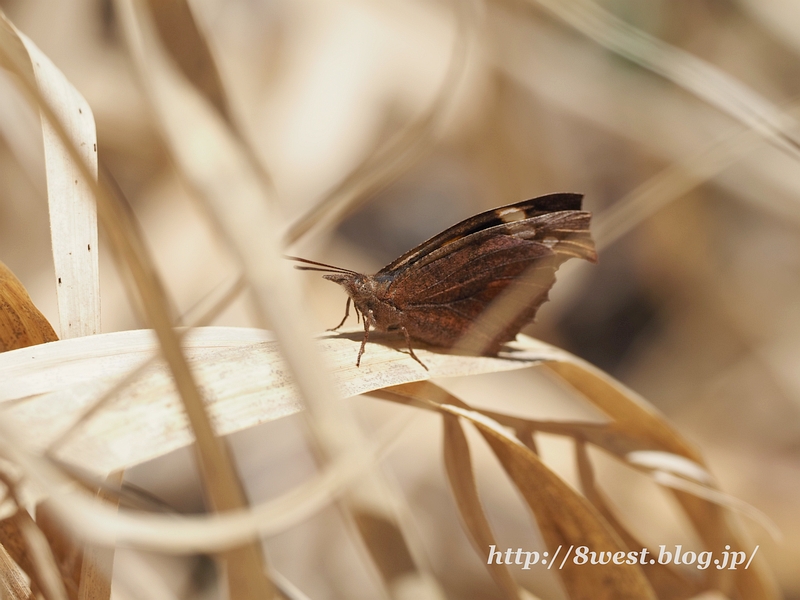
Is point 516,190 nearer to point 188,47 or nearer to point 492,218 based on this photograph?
point 492,218

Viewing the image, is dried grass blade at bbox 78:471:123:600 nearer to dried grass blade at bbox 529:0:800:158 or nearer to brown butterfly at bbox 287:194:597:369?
brown butterfly at bbox 287:194:597:369

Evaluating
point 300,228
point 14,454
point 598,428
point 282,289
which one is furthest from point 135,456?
point 598,428

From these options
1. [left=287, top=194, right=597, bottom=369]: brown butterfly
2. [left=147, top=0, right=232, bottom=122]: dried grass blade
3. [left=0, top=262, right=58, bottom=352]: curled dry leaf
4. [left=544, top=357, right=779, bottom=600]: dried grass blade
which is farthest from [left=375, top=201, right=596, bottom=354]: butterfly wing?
[left=0, top=262, right=58, bottom=352]: curled dry leaf

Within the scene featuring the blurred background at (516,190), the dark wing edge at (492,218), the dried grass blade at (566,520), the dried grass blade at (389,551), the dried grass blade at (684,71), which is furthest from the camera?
the blurred background at (516,190)

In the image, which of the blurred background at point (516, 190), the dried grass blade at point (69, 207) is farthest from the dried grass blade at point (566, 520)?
the blurred background at point (516, 190)

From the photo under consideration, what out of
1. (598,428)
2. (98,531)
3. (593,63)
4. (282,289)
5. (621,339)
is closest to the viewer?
(98,531)

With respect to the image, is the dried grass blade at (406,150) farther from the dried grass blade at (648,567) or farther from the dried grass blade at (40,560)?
the dried grass blade at (648,567)

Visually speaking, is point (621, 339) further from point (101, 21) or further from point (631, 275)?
point (101, 21)
